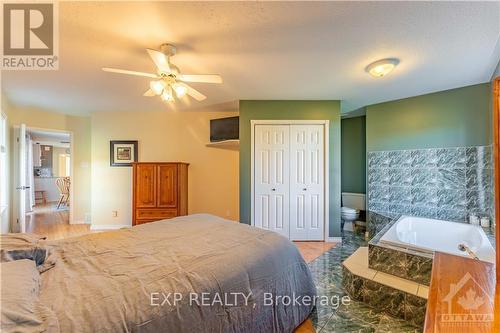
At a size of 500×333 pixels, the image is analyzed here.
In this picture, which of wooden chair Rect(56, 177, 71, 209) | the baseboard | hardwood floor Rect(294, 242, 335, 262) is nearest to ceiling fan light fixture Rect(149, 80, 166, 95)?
hardwood floor Rect(294, 242, 335, 262)

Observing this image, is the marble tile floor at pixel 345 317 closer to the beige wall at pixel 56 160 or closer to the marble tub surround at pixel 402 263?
the marble tub surround at pixel 402 263

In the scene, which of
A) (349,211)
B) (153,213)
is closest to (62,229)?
(153,213)

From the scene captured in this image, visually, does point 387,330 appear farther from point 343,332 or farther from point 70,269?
point 70,269

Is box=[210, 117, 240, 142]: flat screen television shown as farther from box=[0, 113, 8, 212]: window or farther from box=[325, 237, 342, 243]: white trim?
box=[0, 113, 8, 212]: window

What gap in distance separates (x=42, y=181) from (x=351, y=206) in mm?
9730

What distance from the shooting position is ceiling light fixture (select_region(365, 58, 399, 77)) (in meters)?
2.30

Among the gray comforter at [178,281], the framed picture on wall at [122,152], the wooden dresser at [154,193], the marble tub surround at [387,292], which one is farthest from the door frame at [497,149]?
the framed picture on wall at [122,152]

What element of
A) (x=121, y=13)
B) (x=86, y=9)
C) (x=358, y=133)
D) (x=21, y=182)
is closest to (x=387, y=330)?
(x=121, y=13)

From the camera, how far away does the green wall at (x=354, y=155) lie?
180 inches

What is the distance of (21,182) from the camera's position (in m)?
3.63

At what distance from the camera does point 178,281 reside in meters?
1.12

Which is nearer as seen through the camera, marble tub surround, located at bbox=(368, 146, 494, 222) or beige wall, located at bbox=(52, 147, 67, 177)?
marble tub surround, located at bbox=(368, 146, 494, 222)

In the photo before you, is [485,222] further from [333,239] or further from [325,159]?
[325,159]

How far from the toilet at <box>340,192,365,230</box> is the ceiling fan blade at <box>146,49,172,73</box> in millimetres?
3739
